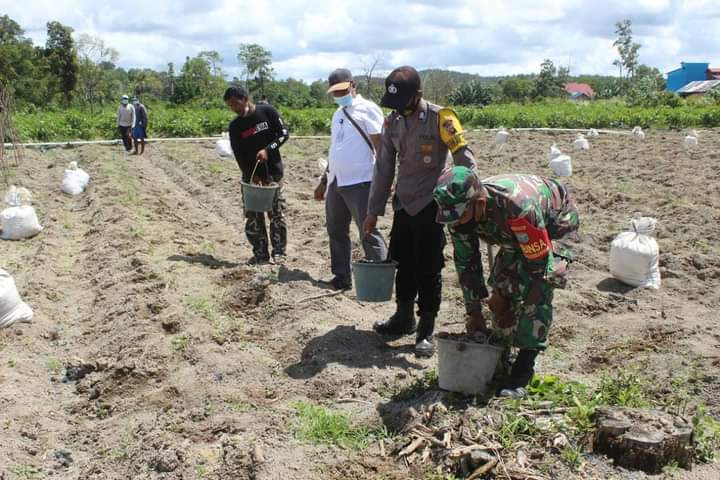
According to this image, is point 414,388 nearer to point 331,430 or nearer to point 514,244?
point 331,430

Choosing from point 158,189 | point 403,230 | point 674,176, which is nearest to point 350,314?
point 403,230

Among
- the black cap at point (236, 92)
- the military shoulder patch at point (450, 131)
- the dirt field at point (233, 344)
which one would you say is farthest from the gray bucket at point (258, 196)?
the military shoulder patch at point (450, 131)

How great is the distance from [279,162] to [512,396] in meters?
3.56

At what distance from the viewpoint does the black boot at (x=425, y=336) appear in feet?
14.0

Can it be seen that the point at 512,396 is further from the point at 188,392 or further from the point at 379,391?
the point at 188,392

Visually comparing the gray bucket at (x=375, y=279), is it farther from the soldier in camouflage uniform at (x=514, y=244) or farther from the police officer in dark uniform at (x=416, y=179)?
the soldier in camouflage uniform at (x=514, y=244)

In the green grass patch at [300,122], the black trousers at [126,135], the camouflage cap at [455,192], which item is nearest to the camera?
the camouflage cap at [455,192]

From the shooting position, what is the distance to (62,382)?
171 inches

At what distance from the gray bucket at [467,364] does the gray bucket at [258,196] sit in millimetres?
2899

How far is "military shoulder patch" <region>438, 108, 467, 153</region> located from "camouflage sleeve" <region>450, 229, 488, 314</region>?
636mm

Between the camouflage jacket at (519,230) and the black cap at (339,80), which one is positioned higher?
the black cap at (339,80)

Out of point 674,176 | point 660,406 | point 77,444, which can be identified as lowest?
point 77,444

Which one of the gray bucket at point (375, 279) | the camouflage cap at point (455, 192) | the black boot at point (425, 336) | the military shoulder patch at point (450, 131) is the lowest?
the black boot at point (425, 336)

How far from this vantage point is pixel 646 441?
9.44ft
